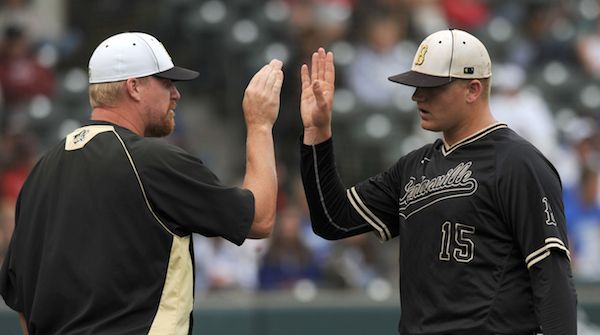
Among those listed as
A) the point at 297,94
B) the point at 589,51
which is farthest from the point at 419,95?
the point at 589,51

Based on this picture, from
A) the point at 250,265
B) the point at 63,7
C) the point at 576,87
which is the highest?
the point at 63,7

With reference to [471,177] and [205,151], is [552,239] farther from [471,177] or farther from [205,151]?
[205,151]

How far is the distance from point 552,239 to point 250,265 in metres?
4.54

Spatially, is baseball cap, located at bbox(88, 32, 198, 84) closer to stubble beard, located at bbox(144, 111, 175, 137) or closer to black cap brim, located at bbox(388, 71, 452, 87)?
stubble beard, located at bbox(144, 111, 175, 137)

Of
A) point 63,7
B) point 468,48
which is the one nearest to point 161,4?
point 63,7

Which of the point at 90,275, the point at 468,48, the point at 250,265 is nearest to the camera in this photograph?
the point at 90,275

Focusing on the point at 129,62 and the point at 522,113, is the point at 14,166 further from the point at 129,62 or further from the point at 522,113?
the point at 129,62

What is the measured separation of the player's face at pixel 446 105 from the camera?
4152 millimetres

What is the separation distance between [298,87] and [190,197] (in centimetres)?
601

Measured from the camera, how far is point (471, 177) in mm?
4031

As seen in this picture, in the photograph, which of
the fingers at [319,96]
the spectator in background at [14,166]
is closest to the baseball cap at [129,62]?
the fingers at [319,96]

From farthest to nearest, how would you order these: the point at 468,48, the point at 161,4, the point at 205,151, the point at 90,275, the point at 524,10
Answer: the point at 524,10, the point at 161,4, the point at 205,151, the point at 468,48, the point at 90,275

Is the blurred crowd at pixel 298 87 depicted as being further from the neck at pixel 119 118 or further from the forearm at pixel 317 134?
the neck at pixel 119 118

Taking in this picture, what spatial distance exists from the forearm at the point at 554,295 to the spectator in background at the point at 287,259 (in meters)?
4.10
